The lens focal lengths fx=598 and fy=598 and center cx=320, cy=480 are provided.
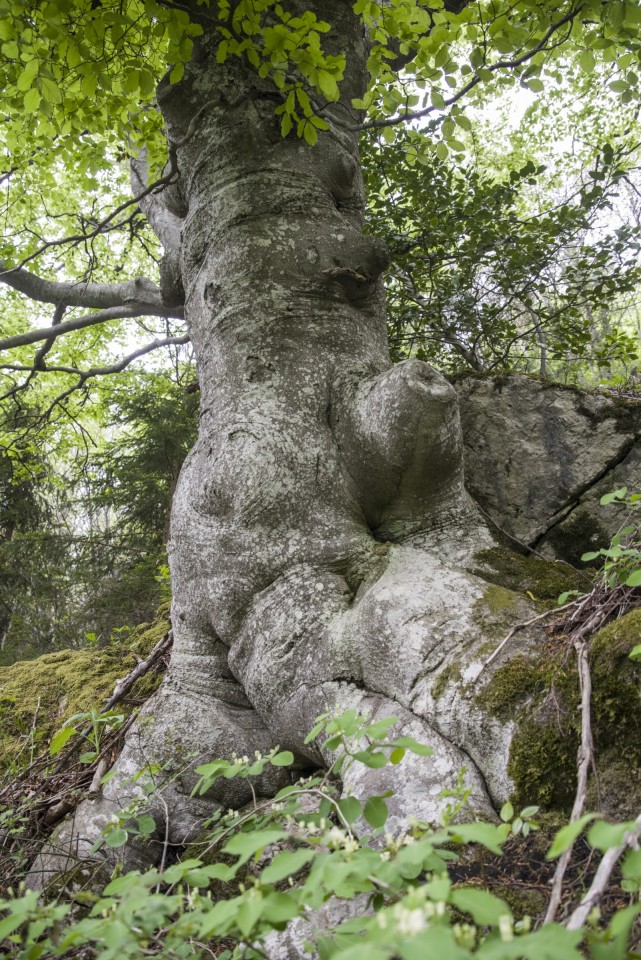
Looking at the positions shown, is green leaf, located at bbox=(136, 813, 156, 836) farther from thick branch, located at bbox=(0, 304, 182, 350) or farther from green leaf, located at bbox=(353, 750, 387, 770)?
thick branch, located at bbox=(0, 304, 182, 350)

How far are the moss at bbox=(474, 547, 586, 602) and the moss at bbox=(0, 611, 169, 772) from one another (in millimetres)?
2067

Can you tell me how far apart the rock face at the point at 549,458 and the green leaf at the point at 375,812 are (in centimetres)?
261

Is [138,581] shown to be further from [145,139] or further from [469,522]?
[469,522]

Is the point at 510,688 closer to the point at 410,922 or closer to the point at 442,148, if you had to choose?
the point at 410,922

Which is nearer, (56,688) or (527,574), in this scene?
(527,574)

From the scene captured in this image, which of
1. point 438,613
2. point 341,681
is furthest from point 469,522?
point 341,681

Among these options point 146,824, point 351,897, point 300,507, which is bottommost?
point 146,824

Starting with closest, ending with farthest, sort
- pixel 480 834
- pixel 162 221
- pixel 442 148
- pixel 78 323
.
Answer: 1. pixel 480 834
2. pixel 442 148
3. pixel 162 221
4. pixel 78 323

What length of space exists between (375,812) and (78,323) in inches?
214

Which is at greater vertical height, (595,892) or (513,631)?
(513,631)

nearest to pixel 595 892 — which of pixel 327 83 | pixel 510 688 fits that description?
pixel 510 688

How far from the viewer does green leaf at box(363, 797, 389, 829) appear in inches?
42.6

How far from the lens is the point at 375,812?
1.10m

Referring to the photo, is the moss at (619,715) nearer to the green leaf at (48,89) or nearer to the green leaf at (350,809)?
the green leaf at (350,809)
